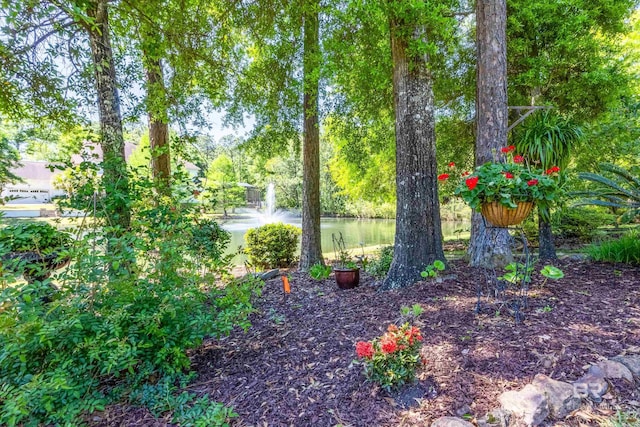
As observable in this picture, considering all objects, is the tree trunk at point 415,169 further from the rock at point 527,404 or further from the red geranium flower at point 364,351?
the rock at point 527,404

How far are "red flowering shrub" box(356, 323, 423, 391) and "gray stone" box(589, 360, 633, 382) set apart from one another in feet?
2.70

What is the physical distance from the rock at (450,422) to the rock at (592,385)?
1.81 feet

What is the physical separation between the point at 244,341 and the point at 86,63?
127 inches

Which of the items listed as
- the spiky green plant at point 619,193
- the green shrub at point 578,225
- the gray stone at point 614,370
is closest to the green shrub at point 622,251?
the spiky green plant at point 619,193

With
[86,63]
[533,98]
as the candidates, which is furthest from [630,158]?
[86,63]

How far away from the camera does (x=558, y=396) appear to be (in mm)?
1414

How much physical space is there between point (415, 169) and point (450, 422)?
85.0 inches

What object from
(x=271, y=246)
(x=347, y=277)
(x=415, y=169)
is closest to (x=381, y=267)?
(x=347, y=277)

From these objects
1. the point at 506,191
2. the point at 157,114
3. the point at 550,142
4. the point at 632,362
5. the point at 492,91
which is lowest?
the point at 632,362

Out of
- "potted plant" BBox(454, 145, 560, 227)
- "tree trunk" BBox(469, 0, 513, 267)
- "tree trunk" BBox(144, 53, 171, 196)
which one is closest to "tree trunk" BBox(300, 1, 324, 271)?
"tree trunk" BBox(144, 53, 171, 196)

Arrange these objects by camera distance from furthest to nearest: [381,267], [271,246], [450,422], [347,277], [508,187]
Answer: [271,246] < [381,267] < [347,277] < [508,187] < [450,422]

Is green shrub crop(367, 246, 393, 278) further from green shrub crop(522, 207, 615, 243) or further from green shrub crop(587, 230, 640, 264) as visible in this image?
green shrub crop(522, 207, 615, 243)

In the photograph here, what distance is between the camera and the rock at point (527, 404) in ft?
4.44

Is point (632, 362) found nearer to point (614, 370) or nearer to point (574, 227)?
point (614, 370)
